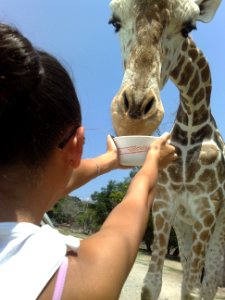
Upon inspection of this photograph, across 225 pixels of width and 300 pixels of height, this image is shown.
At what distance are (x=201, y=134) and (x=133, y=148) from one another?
180cm

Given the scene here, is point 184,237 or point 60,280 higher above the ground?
point 60,280

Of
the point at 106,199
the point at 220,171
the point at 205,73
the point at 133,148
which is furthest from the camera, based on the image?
the point at 106,199

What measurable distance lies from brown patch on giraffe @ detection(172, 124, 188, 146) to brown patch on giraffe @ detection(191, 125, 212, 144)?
54 mm

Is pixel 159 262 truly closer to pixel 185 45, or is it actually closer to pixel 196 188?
pixel 196 188

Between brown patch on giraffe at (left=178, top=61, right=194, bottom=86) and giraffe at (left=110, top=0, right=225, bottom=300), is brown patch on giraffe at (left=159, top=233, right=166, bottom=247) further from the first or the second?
brown patch on giraffe at (left=178, top=61, right=194, bottom=86)

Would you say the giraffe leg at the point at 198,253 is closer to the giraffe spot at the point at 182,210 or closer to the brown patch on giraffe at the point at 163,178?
the giraffe spot at the point at 182,210

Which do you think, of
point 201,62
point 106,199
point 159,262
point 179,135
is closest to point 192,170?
point 179,135

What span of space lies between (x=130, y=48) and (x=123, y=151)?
3.64 ft

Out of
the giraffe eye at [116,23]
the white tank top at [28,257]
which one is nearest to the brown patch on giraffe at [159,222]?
the giraffe eye at [116,23]

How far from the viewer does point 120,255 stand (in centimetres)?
94

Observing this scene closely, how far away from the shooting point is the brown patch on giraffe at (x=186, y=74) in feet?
10.7

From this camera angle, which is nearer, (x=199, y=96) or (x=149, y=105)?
A: (x=149, y=105)

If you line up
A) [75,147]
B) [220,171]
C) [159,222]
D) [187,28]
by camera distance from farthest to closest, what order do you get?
1. [220,171]
2. [159,222]
3. [187,28]
4. [75,147]

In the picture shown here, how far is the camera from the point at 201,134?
336 cm
